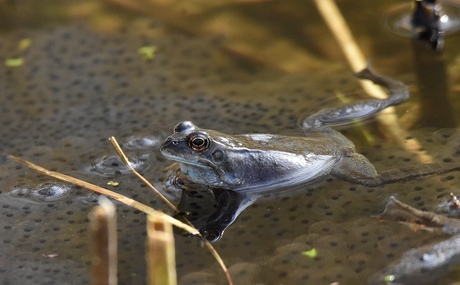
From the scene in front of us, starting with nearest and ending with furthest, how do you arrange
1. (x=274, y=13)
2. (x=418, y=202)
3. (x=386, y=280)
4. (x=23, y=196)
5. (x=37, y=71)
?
(x=386, y=280)
(x=418, y=202)
(x=23, y=196)
(x=37, y=71)
(x=274, y=13)

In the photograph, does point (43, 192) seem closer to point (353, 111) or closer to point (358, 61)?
point (353, 111)

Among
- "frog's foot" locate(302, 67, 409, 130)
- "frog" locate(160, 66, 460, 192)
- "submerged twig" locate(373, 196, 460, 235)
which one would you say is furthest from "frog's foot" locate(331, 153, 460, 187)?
"frog's foot" locate(302, 67, 409, 130)

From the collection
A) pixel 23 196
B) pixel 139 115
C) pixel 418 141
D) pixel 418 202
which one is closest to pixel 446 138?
pixel 418 141

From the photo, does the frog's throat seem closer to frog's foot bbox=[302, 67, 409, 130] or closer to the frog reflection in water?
the frog reflection in water

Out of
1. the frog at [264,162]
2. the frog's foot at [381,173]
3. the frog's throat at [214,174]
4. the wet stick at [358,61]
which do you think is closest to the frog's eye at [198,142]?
the frog at [264,162]

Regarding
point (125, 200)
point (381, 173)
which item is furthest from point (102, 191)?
point (381, 173)

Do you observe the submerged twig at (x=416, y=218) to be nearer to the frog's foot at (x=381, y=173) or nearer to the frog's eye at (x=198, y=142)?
the frog's foot at (x=381, y=173)

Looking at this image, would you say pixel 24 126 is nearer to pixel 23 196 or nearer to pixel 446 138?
pixel 23 196

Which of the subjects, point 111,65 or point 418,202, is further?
point 111,65
